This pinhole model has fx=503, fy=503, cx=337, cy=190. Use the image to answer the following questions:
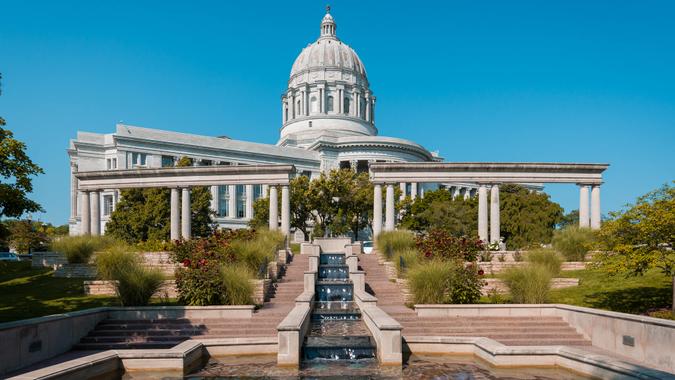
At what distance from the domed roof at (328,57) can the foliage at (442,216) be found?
55.4 metres

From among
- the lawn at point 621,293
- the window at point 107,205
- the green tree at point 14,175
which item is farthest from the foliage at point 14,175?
the window at point 107,205

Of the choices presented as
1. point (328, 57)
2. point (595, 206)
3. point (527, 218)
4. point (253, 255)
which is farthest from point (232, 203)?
point (253, 255)

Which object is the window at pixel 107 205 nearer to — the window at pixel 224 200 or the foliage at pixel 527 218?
the window at pixel 224 200

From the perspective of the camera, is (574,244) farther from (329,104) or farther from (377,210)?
(329,104)

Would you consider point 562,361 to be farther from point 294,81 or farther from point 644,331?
point 294,81

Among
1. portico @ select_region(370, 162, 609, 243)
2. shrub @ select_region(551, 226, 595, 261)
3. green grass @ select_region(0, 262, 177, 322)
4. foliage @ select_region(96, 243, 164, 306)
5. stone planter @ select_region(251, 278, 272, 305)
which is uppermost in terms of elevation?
portico @ select_region(370, 162, 609, 243)

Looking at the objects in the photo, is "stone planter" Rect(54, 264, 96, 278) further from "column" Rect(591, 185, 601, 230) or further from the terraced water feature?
"column" Rect(591, 185, 601, 230)

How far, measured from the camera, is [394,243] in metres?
27.3

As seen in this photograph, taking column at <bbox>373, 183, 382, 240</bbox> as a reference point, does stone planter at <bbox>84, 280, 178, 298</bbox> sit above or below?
below

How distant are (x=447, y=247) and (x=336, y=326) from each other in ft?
27.5

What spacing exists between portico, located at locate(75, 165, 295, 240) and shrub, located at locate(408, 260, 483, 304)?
1899 centimetres

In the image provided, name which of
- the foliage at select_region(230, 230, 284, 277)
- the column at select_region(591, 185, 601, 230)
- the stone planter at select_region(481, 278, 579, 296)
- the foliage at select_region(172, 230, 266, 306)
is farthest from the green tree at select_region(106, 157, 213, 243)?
the column at select_region(591, 185, 601, 230)

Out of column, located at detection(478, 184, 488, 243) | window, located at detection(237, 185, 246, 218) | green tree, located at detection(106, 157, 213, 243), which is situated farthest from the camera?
window, located at detection(237, 185, 246, 218)

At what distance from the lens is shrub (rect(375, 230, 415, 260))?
26.9 metres
